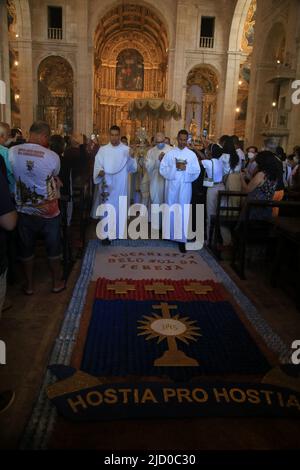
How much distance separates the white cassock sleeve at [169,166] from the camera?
22.5 ft

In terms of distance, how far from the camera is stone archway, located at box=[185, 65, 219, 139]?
2573 cm

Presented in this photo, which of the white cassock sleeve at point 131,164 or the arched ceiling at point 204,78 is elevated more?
the arched ceiling at point 204,78

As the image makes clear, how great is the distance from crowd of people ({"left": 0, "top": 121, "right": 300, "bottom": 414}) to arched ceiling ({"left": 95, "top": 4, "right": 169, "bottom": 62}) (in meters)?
18.9

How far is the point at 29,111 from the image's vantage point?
22891 mm

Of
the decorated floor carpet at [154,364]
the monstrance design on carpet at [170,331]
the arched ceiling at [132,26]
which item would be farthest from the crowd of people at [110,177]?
the arched ceiling at [132,26]

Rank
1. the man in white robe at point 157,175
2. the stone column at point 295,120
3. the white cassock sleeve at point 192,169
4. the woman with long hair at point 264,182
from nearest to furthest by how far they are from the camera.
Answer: the woman with long hair at point 264,182 → the white cassock sleeve at point 192,169 → the man in white robe at point 157,175 → the stone column at point 295,120

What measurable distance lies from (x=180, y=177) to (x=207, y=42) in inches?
794

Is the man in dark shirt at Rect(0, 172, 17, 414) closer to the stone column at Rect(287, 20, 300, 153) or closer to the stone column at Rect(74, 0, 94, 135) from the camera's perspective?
the stone column at Rect(287, 20, 300, 153)

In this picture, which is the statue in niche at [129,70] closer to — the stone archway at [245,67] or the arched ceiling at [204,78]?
the arched ceiling at [204,78]

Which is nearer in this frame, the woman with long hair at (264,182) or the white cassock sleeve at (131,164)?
the woman with long hair at (264,182)

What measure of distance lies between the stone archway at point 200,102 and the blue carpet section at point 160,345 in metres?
22.5

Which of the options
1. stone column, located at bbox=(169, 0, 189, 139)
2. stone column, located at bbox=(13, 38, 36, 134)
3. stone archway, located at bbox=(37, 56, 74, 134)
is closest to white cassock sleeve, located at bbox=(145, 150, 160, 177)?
stone column, located at bbox=(169, 0, 189, 139)

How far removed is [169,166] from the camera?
688 cm

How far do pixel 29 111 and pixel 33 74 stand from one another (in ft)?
6.69
